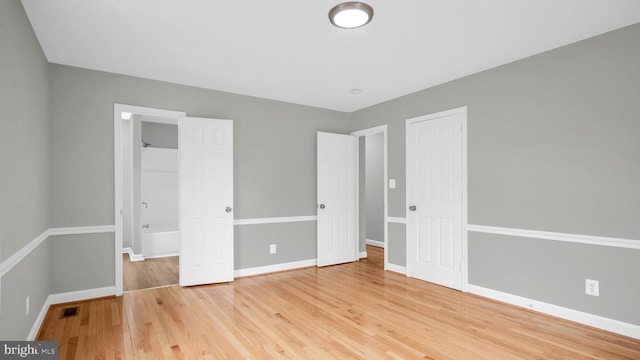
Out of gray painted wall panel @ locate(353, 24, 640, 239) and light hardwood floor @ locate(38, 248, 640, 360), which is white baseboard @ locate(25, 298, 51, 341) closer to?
light hardwood floor @ locate(38, 248, 640, 360)

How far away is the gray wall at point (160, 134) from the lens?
21.9ft

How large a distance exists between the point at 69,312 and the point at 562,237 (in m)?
4.71

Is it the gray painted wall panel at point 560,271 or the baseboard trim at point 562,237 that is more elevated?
the baseboard trim at point 562,237

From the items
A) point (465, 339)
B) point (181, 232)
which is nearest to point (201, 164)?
point (181, 232)

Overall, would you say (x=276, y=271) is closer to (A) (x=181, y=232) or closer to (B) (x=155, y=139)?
(A) (x=181, y=232)

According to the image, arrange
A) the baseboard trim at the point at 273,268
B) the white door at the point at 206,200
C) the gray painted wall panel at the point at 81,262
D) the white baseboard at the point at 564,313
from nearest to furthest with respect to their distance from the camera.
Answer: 1. the white baseboard at the point at 564,313
2. the gray painted wall panel at the point at 81,262
3. the white door at the point at 206,200
4. the baseboard trim at the point at 273,268

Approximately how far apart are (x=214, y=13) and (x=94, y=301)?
125 inches

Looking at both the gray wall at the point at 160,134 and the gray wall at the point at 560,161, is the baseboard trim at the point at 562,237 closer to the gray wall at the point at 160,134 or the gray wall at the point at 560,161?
the gray wall at the point at 560,161

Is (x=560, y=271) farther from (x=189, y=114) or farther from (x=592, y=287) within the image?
(x=189, y=114)

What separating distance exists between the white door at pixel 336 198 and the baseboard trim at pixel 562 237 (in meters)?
2.03

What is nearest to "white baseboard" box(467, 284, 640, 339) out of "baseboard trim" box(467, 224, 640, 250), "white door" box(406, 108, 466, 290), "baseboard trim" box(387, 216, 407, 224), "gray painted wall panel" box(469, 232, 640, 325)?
"gray painted wall panel" box(469, 232, 640, 325)

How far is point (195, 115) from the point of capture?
4.22 metres

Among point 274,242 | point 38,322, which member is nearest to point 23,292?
point 38,322

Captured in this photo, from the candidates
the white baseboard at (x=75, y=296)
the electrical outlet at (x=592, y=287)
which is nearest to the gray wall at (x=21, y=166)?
the white baseboard at (x=75, y=296)
